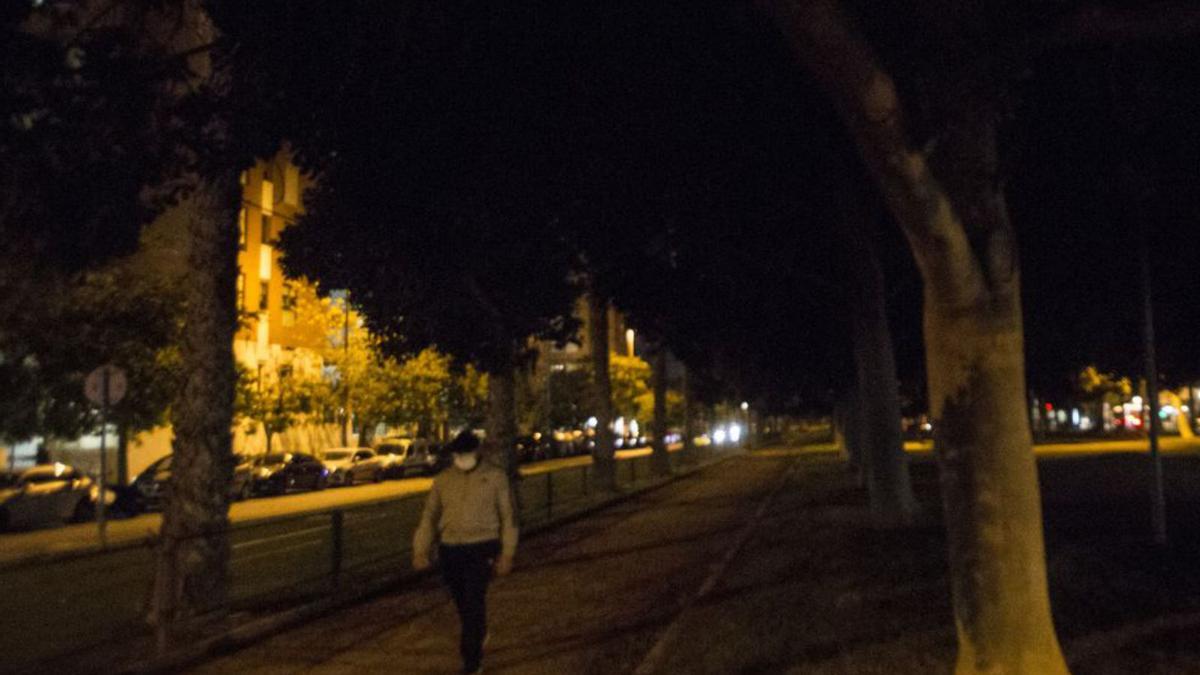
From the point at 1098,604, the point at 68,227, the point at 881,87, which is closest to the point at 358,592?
the point at 68,227

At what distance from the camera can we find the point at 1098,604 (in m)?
10.2

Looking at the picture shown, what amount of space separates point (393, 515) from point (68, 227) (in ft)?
22.2

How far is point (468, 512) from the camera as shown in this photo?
8.11 meters

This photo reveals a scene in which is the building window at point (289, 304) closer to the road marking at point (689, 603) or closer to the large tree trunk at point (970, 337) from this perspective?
the road marking at point (689, 603)

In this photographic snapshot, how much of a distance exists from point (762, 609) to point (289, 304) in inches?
1670

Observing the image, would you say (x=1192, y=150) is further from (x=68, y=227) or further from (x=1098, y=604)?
(x=68, y=227)

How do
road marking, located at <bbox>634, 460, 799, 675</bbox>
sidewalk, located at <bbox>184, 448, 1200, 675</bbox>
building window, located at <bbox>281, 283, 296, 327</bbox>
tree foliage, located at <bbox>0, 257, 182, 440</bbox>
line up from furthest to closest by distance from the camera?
building window, located at <bbox>281, 283, 296, 327</bbox>
tree foliage, located at <bbox>0, 257, 182, 440</bbox>
road marking, located at <bbox>634, 460, 799, 675</bbox>
sidewalk, located at <bbox>184, 448, 1200, 675</bbox>

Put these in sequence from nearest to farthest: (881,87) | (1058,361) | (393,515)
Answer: (881,87) → (393,515) → (1058,361)

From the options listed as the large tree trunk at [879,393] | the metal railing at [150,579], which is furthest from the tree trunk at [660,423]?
the metal railing at [150,579]

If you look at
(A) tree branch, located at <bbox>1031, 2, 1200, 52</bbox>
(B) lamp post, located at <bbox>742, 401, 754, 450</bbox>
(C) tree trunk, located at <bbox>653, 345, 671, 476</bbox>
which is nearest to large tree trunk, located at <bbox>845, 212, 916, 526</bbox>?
(A) tree branch, located at <bbox>1031, 2, 1200, 52</bbox>

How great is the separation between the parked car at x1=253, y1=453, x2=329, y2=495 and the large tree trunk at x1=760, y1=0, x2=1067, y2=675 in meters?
32.4

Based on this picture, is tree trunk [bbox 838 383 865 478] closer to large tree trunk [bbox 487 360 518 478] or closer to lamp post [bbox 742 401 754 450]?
large tree trunk [bbox 487 360 518 478]

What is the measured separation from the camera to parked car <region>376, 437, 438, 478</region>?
155 ft

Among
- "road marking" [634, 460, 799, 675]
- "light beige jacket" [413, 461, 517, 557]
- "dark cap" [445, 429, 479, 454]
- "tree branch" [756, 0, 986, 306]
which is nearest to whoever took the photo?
"tree branch" [756, 0, 986, 306]
